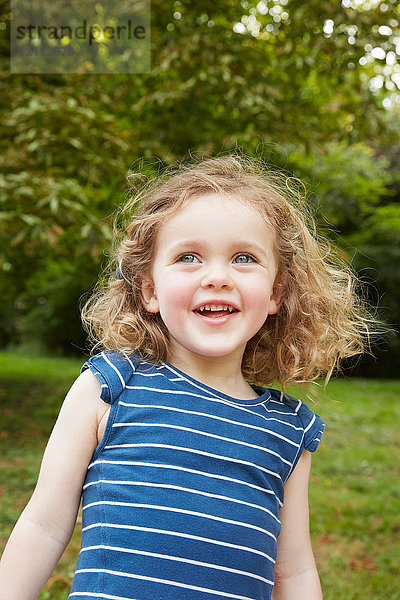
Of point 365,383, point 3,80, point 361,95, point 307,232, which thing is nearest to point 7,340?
point 365,383

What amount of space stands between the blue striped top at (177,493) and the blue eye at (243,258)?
0.28 metres

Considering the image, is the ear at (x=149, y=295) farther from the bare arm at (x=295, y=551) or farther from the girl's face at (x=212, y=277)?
the bare arm at (x=295, y=551)

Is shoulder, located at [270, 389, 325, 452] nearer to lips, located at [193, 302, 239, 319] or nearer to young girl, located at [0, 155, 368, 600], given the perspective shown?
young girl, located at [0, 155, 368, 600]

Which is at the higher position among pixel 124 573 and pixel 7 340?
pixel 124 573

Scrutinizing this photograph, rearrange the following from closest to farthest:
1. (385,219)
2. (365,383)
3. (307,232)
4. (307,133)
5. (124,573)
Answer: (124,573), (307,232), (307,133), (365,383), (385,219)

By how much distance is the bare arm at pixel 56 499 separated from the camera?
131 centimetres

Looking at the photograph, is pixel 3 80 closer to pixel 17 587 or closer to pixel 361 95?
pixel 361 95

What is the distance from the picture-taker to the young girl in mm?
1287

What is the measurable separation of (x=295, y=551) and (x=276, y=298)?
23.8 inches

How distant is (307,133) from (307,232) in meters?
4.09

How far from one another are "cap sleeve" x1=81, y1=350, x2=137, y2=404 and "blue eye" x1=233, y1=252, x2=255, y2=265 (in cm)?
32

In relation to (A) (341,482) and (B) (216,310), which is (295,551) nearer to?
(B) (216,310)

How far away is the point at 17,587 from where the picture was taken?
4.24 ft

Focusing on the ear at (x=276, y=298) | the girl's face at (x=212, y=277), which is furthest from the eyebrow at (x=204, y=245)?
the ear at (x=276, y=298)
